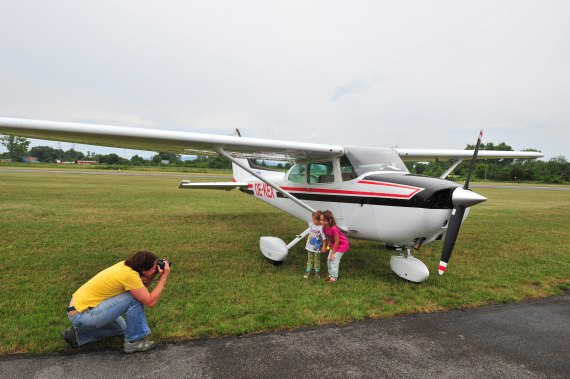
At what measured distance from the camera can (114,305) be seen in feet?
9.41

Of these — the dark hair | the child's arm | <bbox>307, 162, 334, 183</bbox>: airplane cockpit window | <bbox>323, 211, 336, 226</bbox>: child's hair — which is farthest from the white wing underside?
the dark hair

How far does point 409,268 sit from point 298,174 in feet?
9.09

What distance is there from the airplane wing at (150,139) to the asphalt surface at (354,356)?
274 cm

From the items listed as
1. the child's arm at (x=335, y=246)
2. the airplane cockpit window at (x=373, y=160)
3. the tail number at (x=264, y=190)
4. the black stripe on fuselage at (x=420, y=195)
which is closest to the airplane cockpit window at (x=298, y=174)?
the tail number at (x=264, y=190)

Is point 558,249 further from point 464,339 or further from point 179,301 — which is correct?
point 179,301

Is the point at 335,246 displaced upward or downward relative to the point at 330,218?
downward

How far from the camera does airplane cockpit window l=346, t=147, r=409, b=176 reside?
5.37 m

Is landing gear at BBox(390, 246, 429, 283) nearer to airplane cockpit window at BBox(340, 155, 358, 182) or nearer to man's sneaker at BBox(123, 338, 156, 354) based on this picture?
airplane cockpit window at BBox(340, 155, 358, 182)

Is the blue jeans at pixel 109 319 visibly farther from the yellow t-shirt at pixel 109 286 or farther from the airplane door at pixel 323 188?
the airplane door at pixel 323 188

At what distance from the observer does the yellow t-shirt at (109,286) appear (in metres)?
2.88

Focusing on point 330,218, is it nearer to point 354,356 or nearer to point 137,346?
point 354,356

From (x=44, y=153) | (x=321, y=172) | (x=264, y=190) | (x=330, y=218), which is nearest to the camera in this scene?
(x=330, y=218)

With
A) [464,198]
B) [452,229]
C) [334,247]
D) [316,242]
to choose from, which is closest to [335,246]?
[334,247]

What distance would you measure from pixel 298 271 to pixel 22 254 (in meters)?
4.79
